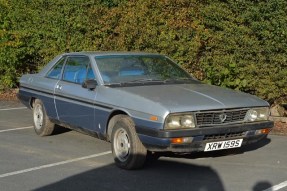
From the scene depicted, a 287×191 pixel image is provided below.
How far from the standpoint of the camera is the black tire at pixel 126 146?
20.6 ft

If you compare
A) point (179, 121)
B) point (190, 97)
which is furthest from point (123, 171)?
point (190, 97)

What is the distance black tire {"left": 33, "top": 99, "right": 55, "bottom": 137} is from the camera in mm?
8516

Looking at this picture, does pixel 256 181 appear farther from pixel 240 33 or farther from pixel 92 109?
pixel 240 33

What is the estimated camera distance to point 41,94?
848 cm

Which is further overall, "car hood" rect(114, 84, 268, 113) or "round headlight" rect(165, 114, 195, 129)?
"car hood" rect(114, 84, 268, 113)

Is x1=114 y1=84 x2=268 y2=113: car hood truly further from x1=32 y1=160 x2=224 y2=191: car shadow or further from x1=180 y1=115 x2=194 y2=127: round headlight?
x1=32 y1=160 x2=224 y2=191: car shadow

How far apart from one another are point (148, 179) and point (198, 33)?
4.99 m

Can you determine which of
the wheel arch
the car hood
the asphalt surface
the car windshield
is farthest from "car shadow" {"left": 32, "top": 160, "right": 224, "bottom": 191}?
the car windshield

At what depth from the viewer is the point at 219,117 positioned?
6.23 metres

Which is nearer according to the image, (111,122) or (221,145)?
(221,145)

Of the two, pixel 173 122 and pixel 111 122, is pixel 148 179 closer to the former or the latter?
pixel 173 122

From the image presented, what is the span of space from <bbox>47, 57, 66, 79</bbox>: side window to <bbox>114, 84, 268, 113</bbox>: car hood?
188cm

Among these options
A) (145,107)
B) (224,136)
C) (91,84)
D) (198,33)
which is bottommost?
(224,136)

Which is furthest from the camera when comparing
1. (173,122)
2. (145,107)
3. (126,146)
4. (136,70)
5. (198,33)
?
(198,33)
